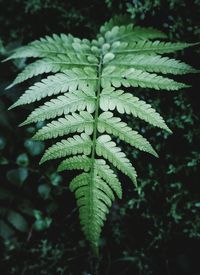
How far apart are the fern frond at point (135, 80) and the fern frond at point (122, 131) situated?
23 cm

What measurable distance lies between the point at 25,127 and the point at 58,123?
0.87 metres

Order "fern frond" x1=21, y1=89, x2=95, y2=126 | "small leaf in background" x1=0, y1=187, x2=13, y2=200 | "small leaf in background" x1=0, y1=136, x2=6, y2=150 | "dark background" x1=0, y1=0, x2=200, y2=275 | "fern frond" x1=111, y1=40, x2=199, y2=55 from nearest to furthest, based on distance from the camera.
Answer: "fern frond" x1=21, y1=89, x2=95, y2=126, "fern frond" x1=111, y1=40, x2=199, y2=55, "dark background" x1=0, y1=0, x2=200, y2=275, "small leaf in background" x1=0, y1=136, x2=6, y2=150, "small leaf in background" x1=0, y1=187, x2=13, y2=200

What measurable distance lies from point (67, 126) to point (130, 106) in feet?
1.18

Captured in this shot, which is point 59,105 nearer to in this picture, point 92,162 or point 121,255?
point 92,162

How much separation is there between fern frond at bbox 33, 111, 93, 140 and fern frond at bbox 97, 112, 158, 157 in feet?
0.22

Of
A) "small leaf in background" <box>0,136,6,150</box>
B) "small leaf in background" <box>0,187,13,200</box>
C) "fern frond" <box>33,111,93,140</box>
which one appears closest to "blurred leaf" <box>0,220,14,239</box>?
"small leaf in background" <box>0,187,13,200</box>

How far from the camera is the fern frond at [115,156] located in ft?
5.46

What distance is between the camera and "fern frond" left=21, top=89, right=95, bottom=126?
5.74ft

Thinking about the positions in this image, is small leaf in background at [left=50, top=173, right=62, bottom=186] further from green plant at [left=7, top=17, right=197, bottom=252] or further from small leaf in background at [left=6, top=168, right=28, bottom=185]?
green plant at [left=7, top=17, right=197, bottom=252]

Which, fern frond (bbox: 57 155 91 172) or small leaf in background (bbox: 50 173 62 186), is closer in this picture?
fern frond (bbox: 57 155 91 172)

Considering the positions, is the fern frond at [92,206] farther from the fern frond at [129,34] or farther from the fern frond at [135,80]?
the fern frond at [129,34]

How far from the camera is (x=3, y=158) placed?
2.51 metres

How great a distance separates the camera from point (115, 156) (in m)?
1.70

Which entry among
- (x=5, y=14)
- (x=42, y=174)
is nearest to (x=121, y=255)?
(x=42, y=174)
